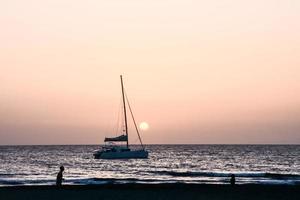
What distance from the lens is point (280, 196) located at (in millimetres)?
32406

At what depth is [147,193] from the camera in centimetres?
3322

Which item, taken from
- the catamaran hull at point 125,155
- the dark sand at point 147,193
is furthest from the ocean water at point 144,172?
the dark sand at point 147,193

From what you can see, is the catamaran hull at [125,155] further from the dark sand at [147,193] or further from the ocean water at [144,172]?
the dark sand at [147,193]

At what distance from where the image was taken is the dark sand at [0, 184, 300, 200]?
3142 centimetres

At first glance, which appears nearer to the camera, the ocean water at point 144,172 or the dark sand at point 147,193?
the dark sand at point 147,193

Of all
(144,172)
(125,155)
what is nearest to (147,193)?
(144,172)

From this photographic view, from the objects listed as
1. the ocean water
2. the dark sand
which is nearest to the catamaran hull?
the ocean water

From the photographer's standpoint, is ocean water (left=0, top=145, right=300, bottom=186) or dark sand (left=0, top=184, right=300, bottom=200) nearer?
dark sand (left=0, top=184, right=300, bottom=200)

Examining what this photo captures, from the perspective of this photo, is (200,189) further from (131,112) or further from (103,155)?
(103,155)

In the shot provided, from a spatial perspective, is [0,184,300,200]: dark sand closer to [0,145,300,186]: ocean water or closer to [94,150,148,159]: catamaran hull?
[0,145,300,186]: ocean water

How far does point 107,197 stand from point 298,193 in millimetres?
12566

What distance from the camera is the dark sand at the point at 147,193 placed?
31.4m

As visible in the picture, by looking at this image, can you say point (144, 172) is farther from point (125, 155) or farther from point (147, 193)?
point (147, 193)

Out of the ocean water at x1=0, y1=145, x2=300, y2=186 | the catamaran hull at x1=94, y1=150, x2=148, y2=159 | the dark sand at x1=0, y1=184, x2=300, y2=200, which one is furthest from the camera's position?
the catamaran hull at x1=94, y1=150, x2=148, y2=159
